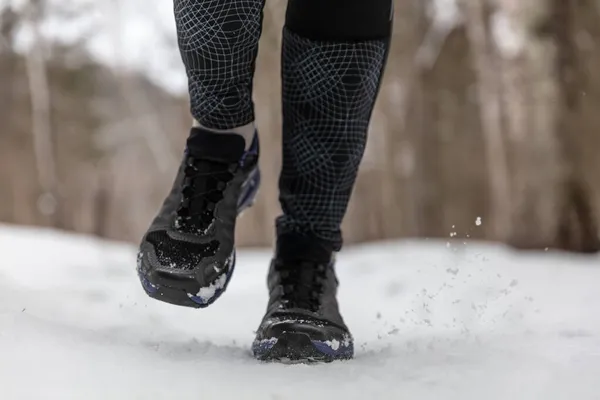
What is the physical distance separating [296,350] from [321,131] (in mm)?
370

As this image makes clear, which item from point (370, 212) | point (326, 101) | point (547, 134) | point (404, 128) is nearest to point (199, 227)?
point (326, 101)

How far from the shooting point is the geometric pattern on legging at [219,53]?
1049mm

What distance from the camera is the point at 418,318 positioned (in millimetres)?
2047

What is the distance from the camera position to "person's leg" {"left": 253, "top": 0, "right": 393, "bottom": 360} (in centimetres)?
113

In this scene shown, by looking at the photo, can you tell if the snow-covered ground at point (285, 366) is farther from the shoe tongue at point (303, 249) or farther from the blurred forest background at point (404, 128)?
the blurred forest background at point (404, 128)

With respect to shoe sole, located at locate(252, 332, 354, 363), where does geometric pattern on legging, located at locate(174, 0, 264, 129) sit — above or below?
above

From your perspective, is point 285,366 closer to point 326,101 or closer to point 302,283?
point 302,283

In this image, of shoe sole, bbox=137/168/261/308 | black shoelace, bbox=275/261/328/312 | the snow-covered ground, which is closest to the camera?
the snow-covered ground

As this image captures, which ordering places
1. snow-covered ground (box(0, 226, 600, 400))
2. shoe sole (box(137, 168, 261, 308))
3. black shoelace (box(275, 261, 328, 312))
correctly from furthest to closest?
black shoelace (box(275, 261, 328, 312)) → shoe sole (box(137, 168, 261, 308)) → snow-covered ground (box(0, 226, 600, 400))

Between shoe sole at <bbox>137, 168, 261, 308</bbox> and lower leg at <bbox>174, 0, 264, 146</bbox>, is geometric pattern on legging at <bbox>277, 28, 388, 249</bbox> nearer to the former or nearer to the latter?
lower leg at <bbox>174, 0, 264, 146</bbox>

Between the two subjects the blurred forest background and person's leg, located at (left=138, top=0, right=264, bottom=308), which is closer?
person's leg, located at (left=138, top=0, right=264, bottom=308)

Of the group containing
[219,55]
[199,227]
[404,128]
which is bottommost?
[404,128]

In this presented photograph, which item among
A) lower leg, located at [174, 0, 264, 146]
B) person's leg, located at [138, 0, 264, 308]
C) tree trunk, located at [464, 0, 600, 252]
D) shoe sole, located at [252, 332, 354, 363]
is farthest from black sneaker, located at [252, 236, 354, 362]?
tree trunk, located at [464, 0, 600, 252]

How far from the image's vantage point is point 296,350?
101cm
